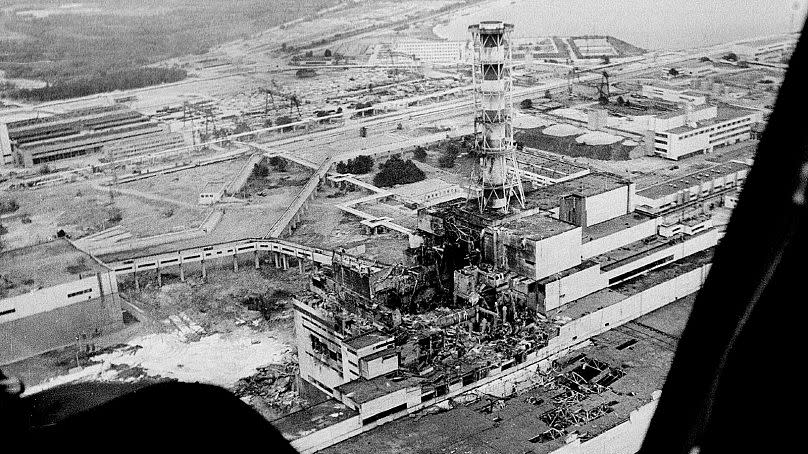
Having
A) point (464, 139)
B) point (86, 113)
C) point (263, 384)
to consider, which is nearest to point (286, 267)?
point (263, 384)

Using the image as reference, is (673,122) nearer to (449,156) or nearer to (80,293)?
(449,156)

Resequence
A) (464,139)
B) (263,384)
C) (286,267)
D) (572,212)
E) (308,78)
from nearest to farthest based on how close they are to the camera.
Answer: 1. (263,384)
2. (572,212)
3. (286,267)
4. (464,139)
5. (308,78)

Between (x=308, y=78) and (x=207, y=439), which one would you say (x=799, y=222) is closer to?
(x=207, y=439)

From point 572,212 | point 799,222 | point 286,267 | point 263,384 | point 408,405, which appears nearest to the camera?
point 799,222

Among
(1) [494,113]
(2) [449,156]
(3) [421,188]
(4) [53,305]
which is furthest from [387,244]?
(2) [449,156]

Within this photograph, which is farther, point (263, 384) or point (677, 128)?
point (677, 128)
